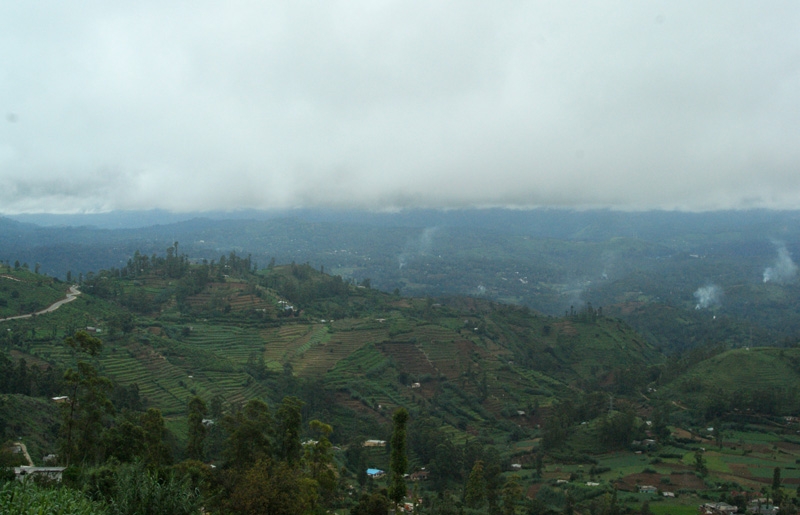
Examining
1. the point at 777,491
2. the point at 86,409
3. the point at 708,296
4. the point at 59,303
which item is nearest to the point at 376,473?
the point at 86,409

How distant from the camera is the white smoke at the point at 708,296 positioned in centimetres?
17723

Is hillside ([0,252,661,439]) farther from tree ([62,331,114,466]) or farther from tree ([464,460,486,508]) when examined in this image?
tree ([464,460,486,508])

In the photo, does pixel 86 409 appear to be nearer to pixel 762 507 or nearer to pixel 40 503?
pixel 40 503

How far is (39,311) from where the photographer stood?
69.2m

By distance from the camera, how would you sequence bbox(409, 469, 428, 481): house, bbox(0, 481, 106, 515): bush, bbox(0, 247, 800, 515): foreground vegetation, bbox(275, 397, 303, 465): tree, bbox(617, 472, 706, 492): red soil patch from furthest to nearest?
1. bbox(409, 469, 428, 481): house
2. bbox(617, 472, 706, 492): red soil patch
3. bbox(275, 397, 303, 465): tree
4. bbox(0, 247, 800, 515): foreground vegetation
5. bbox(0, 481, 106, 515): bush

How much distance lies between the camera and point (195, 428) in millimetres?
29688

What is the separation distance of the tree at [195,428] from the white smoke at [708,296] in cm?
17981

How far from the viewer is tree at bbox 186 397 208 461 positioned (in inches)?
1158

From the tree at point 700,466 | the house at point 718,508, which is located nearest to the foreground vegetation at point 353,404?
the tree at point 700,466

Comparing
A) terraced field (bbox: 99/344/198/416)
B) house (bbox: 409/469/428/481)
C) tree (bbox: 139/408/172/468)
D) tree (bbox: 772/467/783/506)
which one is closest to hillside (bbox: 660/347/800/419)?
tree (bbox: 772/467/783/506)

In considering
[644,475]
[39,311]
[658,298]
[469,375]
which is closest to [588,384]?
[469,375]

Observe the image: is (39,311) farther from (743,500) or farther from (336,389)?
(743,500)

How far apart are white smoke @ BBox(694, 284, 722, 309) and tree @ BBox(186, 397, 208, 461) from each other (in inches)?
7079

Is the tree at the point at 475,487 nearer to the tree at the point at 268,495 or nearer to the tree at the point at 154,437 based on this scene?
the tree at the point at 268,495
